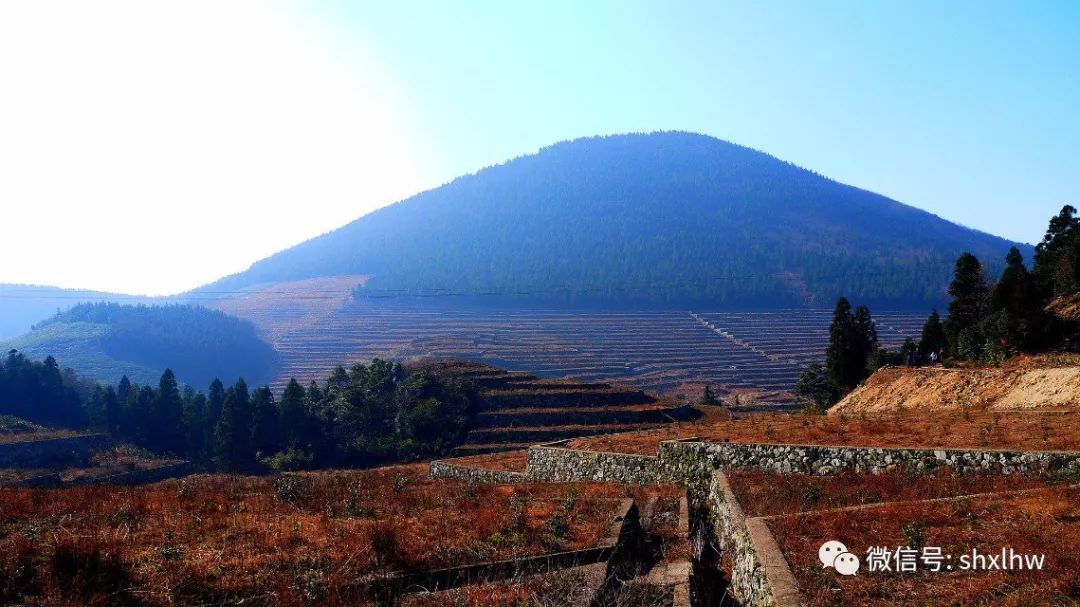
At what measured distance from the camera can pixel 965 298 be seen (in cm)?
4616

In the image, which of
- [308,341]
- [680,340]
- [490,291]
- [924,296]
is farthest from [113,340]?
[924,296]

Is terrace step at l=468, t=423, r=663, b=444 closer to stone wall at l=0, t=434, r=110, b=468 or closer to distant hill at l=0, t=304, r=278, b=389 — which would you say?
stone wall at l=0, t=434, r=110, b=468

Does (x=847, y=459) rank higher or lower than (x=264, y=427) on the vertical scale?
higher

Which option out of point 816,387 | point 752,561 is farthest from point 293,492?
point 816,387

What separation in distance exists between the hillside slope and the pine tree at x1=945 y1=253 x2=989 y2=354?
13684mm

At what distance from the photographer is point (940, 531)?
9398mm

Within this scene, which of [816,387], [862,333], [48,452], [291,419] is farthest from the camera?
[291,419]

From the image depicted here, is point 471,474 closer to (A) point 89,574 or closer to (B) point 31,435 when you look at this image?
(A) point 89,574

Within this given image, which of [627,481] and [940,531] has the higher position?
[940,531]

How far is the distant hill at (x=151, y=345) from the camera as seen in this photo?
12312 cm

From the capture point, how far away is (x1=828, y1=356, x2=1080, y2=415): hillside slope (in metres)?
23.3

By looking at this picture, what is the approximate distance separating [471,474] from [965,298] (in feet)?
114

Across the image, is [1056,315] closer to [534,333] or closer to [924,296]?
[534,333]

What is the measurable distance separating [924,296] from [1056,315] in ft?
508
